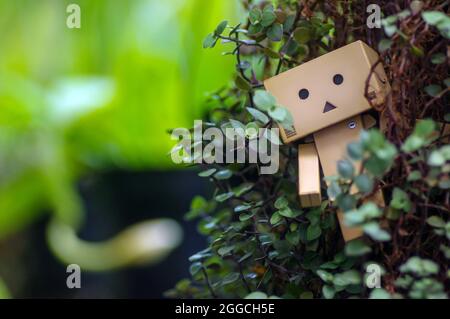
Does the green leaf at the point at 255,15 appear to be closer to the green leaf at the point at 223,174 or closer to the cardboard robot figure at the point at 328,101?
the cardboard robot figure at the point at 328,101

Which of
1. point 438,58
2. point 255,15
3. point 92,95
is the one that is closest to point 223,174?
point 255,15

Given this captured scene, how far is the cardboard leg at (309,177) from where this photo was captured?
73 centimetres

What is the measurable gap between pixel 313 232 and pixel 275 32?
0.27m

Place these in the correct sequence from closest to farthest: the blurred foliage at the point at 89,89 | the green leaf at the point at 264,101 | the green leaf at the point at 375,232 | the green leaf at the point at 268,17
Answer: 1. the green leaf at the point at 375,232
2. the green leaf at the point at 264,101
3. the green leaf at the point at 268,17
4. the blurred foliage at the point at 89,89

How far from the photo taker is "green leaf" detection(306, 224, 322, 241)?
2.39 feet

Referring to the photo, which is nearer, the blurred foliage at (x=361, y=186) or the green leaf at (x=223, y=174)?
the blurred foliage at (x=361, y=186)

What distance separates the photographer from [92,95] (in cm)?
190

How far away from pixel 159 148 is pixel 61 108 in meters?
0.33

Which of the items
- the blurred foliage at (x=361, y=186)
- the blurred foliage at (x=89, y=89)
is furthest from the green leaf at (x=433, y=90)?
the blurred foliage at (x=89, y=89)

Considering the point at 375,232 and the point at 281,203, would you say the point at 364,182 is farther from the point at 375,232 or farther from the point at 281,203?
the point at 281,203

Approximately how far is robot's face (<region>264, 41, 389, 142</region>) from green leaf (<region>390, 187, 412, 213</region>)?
157 mm

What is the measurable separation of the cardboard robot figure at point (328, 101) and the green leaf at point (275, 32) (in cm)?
5

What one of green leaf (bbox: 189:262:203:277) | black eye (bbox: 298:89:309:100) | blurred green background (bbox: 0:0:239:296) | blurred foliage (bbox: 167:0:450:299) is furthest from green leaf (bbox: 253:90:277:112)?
blurred green background (bbox: 0:0:239:296)
